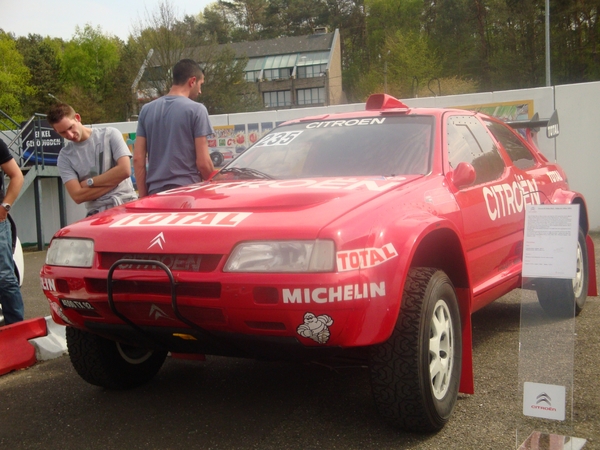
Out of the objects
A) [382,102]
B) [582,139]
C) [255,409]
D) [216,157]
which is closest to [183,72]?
[216,157]

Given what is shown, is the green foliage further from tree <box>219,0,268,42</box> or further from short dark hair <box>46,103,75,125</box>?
short dark hair <box>46,103,75,125</box>

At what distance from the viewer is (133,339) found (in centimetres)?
312

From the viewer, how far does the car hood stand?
2.66 meters

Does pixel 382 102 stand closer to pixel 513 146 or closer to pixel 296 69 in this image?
pixel 513 146

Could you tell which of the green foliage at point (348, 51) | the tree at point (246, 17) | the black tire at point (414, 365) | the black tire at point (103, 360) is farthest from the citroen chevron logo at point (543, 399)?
the tree at point (246, 17)

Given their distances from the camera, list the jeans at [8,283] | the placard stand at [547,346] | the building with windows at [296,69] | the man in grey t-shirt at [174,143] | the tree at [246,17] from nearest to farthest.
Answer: the placard stand at [547,346] → the man in grey t-shirt at [174,143] → the jeans at [8,283] → the building with windows at [296,69] → the tree at [246,17]

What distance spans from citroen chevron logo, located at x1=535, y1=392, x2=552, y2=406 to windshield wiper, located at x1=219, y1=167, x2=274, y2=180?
72.5 inches

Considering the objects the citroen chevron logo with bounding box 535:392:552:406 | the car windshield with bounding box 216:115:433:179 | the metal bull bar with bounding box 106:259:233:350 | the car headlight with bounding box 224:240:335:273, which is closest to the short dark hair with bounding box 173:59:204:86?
the car windshield with bounding box 216:115:433:179

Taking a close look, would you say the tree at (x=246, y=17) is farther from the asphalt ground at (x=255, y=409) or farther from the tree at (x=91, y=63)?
the asphalt ground at (x=255, y=409)

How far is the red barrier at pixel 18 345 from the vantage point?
4374 mm

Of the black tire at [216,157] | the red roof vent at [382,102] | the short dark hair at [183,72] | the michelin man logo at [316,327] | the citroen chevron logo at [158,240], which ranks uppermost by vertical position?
the short dark hair at [183,72]

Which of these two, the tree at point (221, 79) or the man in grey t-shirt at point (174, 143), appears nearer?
the man in grey t-shirt at point (174, 143)

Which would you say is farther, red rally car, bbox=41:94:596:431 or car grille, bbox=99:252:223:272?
car grille, bbox=99:252:223:272

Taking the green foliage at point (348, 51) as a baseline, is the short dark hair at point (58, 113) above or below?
below
